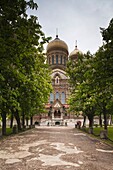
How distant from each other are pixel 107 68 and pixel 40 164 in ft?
22.4

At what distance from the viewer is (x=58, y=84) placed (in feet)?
227

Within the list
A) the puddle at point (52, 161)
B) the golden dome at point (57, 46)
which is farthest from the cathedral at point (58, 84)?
the puddle at point (52, 161)

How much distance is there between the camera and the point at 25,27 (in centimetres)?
959

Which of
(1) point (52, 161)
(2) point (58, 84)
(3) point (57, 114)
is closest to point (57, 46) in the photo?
(2) point (58, 84)

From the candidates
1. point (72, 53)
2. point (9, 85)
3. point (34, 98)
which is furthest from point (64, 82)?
point (9, 85)

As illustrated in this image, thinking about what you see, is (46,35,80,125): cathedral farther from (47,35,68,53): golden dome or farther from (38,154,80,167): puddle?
(38,154,80,167): puddle

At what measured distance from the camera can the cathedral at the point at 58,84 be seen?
6056 cm

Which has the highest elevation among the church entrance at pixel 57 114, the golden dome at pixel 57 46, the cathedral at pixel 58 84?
the golden dome at pixel 57 46

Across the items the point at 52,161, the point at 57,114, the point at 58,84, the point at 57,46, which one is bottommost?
the point at 57,114

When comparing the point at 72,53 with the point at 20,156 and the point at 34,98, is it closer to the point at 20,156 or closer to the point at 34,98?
the point at 34,98

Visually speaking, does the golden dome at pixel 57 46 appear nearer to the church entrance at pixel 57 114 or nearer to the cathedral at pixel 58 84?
the cathedral at pixel 58 84

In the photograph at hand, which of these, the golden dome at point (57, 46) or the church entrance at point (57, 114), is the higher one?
the golden dome at point (57, 46)

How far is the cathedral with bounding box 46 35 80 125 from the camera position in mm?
60562

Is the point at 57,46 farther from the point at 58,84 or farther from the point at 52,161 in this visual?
the point at 52,161
